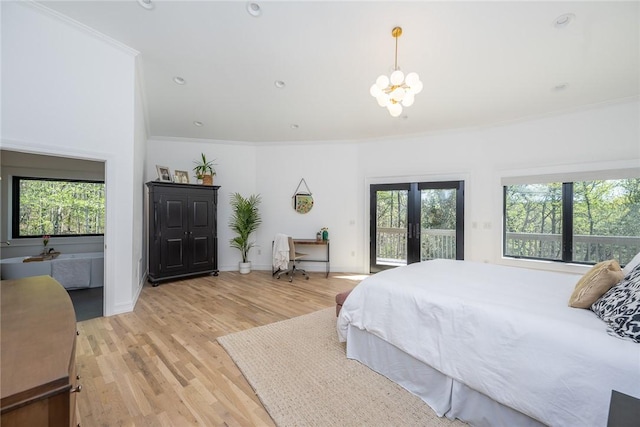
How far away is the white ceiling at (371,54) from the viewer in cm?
249

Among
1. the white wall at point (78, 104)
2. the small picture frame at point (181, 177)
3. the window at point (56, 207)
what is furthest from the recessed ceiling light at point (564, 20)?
the window at point (56, 207)

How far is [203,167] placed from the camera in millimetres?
5285

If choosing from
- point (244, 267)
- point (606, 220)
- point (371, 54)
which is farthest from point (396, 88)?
point (244, 267)

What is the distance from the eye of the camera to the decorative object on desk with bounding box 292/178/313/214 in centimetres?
586

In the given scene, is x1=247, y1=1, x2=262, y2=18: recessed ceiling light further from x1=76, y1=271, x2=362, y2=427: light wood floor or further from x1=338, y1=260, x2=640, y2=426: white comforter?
x1=76, y1=271, x2=362, y2=427: light wood floor

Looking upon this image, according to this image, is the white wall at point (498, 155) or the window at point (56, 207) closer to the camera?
the white wall at point (498, 155)

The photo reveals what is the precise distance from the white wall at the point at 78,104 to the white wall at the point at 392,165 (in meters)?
2.50

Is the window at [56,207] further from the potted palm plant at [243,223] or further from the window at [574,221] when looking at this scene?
the window at [574,221]

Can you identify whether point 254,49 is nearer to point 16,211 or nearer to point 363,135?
point 363,135

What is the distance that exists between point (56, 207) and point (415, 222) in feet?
22.9

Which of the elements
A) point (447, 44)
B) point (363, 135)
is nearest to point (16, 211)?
point (363, 135)

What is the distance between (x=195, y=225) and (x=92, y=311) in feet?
6.61

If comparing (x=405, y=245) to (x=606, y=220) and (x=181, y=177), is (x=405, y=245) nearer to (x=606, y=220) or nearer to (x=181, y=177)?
(x=606, y=220)

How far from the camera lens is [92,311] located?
3299 millimetres
